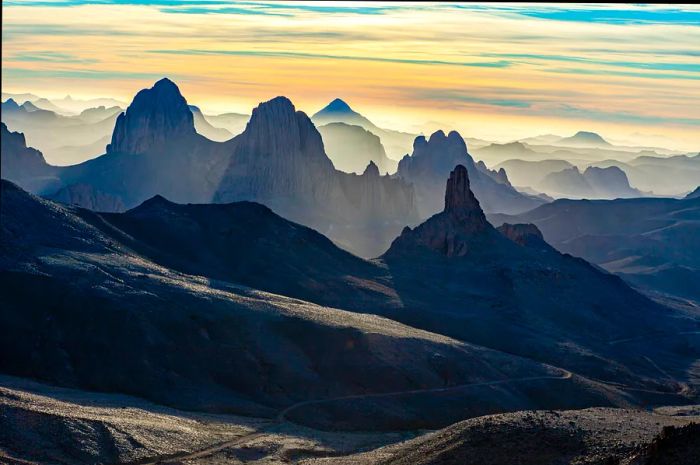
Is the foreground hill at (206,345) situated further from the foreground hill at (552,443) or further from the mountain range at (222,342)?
the foreground hill at (552,443)

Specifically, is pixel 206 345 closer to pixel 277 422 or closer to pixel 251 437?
pixel 277 422

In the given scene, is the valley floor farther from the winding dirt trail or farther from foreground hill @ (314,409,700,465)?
the winding dirt trail

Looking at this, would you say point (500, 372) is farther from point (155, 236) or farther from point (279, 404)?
point (155, 236)

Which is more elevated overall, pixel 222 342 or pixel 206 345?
pixel 222 342

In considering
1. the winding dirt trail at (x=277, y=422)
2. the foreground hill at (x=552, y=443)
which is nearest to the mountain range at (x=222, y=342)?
the winding dirt trail at (x=277, y=422)

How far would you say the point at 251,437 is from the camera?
11394cm

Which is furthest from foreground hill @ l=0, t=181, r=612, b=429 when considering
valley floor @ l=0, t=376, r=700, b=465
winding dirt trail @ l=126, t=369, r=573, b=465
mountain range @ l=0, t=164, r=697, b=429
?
valley floor @ l=0, t=376, r=700, b=465

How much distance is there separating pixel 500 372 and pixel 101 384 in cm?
5658

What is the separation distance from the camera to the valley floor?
8188 cm

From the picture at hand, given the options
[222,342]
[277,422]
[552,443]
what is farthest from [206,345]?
[552,443]

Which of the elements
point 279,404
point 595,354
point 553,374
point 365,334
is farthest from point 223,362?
point 595,354

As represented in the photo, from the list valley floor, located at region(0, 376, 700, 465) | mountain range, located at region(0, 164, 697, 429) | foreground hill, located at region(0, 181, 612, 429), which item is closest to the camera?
valley floor, located at region(0, 376, 700, 465)

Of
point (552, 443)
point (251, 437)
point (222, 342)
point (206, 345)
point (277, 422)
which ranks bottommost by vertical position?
point (277, 422)

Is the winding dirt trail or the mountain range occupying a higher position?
the mountain range
